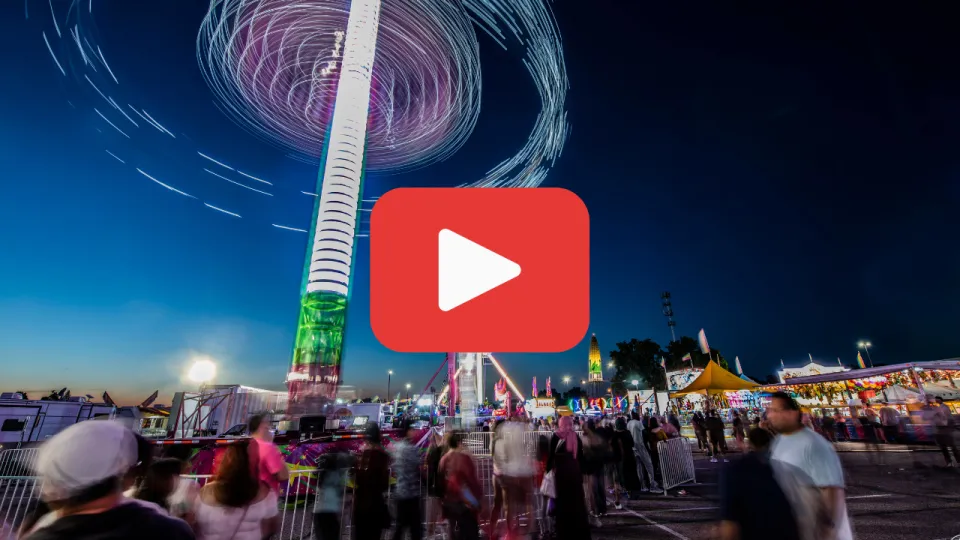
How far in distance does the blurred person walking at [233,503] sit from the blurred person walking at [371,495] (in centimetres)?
207

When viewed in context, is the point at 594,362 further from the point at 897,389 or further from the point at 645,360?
the point at 897,389

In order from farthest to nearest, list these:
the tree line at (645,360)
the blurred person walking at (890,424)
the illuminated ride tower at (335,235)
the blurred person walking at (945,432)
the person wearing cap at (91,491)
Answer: the tree line at (645,360), the illuminated ride tower at (335,235), the blurred person walking at (890,424), the blurred person walking at (945,432), the person wearing cap at (91,491)

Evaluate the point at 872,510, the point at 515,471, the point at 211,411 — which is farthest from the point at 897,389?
the point at 211,411

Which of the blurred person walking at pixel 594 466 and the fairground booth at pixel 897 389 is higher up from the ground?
the fairground booth at pixel 897 389

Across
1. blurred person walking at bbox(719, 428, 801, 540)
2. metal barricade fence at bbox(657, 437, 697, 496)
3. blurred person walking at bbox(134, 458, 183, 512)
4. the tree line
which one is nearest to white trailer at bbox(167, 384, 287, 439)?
blurred person walking at bbox(134, 458, 183, 512)

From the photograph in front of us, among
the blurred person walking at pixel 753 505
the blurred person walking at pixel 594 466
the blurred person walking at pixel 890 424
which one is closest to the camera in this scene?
the blurred person walking at pixel 753 505

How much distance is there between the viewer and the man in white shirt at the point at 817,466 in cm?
371

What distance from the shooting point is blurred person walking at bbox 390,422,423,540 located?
6.45m

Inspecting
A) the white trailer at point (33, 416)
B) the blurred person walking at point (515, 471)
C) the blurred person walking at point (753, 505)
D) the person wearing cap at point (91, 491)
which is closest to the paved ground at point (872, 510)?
the blurred person walking at point (515, 471)

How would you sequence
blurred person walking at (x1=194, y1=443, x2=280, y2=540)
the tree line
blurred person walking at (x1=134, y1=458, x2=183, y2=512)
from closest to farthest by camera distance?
blurred person walking at (x1=194, y1=443, x2=280, y2=540), blurred person walking at (x1=134, y1=458, x2=183, y2=512), the tree line

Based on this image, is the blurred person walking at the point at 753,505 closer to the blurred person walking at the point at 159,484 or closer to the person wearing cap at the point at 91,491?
the person wearing cap at the point at 91,491
